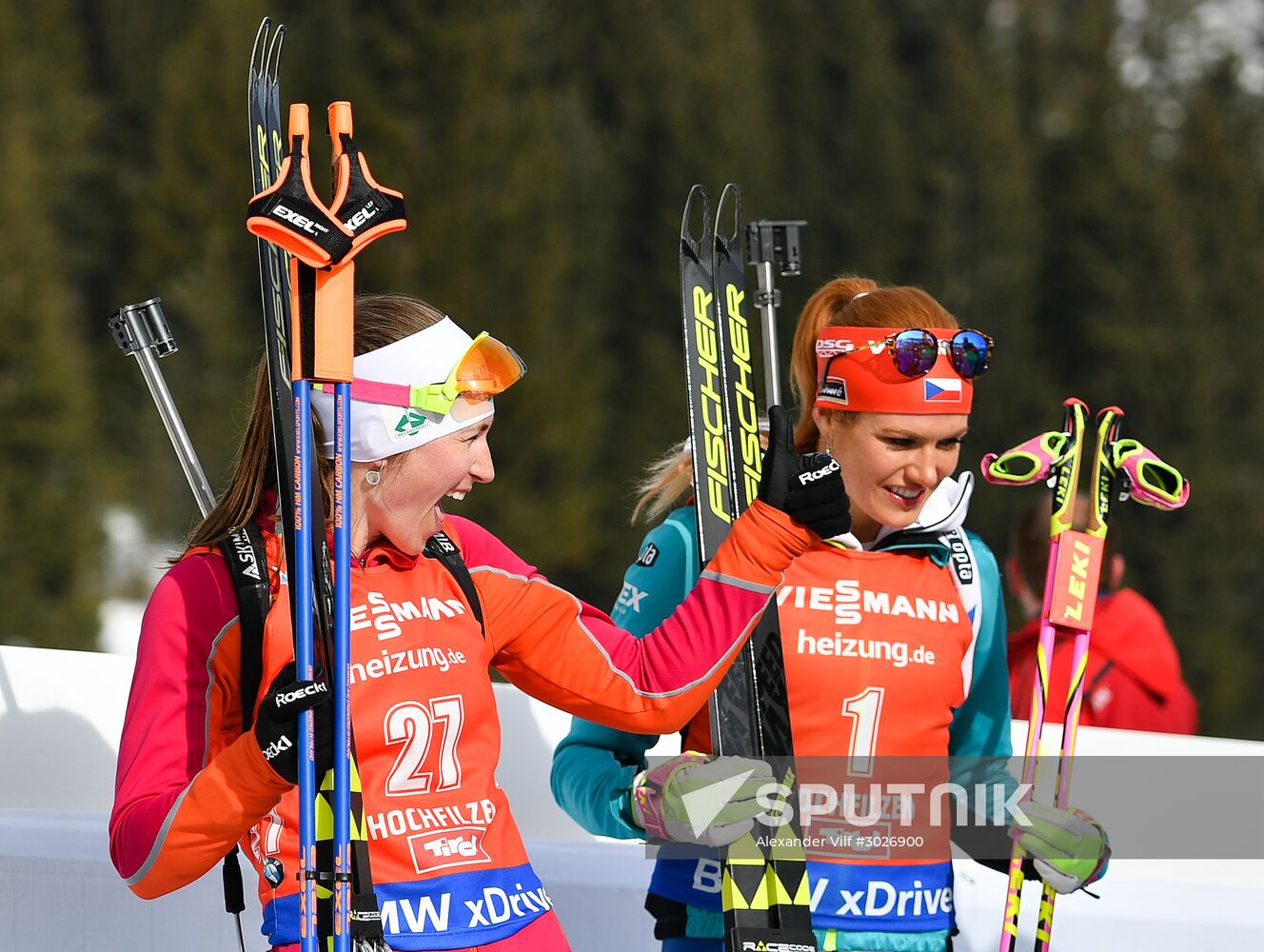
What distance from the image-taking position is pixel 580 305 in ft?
41.9

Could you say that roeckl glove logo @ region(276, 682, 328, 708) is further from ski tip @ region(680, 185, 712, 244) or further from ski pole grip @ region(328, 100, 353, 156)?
ski tip @ region(680, 185, 712, 244)

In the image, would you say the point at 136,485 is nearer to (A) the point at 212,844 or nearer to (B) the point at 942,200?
(B) the point at 942,200

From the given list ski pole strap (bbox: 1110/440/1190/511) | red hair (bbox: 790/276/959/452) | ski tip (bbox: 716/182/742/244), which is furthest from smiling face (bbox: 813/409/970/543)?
ski tip (bbox: 716/182/742/244)

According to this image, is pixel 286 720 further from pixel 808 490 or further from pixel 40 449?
pixel 40 449

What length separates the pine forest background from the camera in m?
11.3

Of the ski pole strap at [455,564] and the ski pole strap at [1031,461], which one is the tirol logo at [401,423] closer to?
the ski pole strap at [455,564]

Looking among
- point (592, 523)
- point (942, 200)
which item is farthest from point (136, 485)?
point (942, 200)

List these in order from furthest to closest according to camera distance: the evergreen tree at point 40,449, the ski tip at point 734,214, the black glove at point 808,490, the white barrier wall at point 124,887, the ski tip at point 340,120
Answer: the evergreen tree at point 40,449, the white barrier wall at point 124,887, the ski tip at point 734,214, the black glove at point 808,490, the ski tip at point 340,120

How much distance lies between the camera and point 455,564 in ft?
7.38

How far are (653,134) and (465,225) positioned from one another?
2.58m

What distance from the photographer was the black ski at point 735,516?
2494 mm

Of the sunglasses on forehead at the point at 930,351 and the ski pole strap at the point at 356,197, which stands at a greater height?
the ski pole strap at the point at 356,197

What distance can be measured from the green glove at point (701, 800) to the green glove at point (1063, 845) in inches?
18.8

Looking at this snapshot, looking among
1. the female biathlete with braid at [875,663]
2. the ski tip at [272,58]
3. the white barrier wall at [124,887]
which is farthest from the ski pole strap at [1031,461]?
the ski tip at [272,58]
